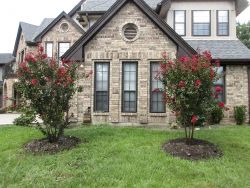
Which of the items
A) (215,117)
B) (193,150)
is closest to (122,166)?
(193,150)

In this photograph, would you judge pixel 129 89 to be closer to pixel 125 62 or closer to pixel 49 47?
pixel 125 62

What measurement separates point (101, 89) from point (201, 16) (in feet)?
25.2

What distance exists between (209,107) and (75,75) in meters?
4.31

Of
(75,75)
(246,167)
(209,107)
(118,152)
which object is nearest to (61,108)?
(75,75)

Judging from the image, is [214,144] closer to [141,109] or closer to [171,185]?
[171,185]

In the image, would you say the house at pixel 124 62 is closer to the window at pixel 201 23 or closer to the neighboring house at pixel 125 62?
the neighboring house at pixel 125 62

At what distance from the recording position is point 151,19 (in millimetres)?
14195

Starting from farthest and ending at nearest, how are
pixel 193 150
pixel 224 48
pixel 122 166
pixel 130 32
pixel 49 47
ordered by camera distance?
pixel 49 47 < pixel 224 48 < pixel 130 32 < pixel 193 150 < pixel 122 166

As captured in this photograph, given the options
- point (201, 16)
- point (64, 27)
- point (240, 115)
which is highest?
point (64, 27)

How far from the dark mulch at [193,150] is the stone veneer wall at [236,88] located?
6.77 metres

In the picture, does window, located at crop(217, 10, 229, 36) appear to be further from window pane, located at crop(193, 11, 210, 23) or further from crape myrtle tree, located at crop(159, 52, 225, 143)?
crape myrtle tree, located at crop(159, 52, 225, 143)

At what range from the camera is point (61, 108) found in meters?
10.4

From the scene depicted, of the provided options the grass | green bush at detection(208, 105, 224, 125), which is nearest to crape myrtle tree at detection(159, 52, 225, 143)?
the grass

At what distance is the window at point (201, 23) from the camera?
1842 centimetres
